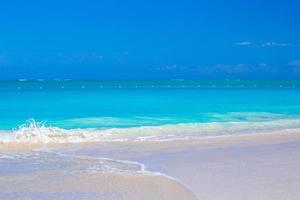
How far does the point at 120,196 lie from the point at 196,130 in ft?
34.1

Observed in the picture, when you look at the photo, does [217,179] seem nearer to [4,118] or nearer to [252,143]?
[252,143]

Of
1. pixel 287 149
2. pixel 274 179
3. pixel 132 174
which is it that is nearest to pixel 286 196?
pixel 274 179

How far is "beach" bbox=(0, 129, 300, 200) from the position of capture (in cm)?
720

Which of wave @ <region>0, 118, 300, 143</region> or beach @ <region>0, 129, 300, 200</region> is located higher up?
wave @ <region>0, 118, 300, 143</region>

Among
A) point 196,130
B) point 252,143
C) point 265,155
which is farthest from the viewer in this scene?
point 196,130

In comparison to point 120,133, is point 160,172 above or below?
below

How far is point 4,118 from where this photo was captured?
80.8ft

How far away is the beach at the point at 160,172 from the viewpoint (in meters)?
7.20

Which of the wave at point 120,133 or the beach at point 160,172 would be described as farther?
the wave at point 120,133

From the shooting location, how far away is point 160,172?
895 cm

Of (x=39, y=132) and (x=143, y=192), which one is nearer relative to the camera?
(x=143, y=192)

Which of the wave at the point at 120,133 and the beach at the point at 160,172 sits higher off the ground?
the wave at the point at 120,133

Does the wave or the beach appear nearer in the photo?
the beach

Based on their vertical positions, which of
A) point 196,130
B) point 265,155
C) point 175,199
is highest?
point 196,130
